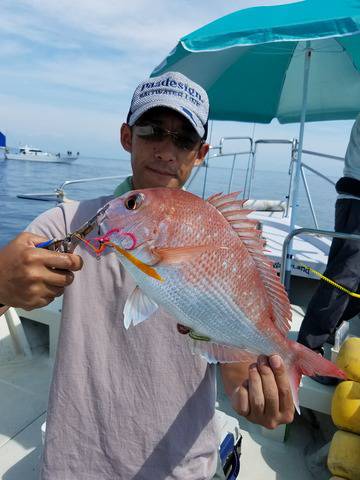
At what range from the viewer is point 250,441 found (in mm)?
2660

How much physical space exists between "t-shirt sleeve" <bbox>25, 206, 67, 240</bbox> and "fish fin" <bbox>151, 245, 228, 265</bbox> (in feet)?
1.97

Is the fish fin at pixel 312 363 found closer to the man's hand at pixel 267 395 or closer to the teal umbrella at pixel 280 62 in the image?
the man's hand at pixel 267 395

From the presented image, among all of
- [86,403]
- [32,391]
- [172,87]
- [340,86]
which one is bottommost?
[32,391]

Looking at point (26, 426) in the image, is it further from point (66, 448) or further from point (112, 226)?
point (112, 226)

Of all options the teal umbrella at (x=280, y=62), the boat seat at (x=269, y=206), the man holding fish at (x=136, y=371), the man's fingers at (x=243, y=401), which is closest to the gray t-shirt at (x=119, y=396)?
the man holding fish at (x=136, y=371)

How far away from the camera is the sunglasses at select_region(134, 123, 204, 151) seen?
4.56 feet

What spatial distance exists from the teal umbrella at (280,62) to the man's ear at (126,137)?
1646 millimetres

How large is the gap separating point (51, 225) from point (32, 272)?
50 centimetres

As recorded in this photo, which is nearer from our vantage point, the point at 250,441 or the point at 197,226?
the point at 197,226

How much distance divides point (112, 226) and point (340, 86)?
17.3 feet

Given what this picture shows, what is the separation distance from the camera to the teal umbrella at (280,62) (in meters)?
2.67

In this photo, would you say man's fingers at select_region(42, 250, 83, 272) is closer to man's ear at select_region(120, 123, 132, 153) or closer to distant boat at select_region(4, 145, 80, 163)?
man's ear at select_region(120, 123, 132, 153)

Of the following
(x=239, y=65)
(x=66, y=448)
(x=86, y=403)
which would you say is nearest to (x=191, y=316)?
(x=86, y=403)

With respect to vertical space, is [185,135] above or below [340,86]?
below
